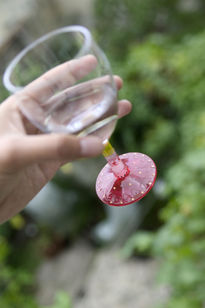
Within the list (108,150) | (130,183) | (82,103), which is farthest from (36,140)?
(130,183)

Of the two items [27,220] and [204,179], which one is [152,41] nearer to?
[204,179]

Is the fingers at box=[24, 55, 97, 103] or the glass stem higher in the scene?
the fingers at box=[24, 55, 97, 103]

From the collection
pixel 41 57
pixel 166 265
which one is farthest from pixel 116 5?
pixel 41 57

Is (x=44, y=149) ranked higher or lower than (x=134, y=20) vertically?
higher

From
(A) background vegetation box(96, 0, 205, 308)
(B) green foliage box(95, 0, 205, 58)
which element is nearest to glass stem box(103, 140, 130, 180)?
(A) background vegetation box(96, 0, 205, 308)

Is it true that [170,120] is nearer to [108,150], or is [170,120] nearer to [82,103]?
[108,150]

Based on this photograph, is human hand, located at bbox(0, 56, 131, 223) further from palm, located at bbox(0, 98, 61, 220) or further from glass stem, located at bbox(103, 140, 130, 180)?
glass stem, located at bbox(103, 140, 130, 180)
